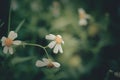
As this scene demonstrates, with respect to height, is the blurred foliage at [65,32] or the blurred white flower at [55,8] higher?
the blurred white flower at [55,8]

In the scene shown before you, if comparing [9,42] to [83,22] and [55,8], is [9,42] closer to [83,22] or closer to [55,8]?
[83,22]

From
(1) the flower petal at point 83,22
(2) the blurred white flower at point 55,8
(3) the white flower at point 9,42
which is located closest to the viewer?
(3) the white flower at point 9,42

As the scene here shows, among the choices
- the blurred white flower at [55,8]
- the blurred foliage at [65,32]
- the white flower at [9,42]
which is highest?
the blurred white flower at [55,8]

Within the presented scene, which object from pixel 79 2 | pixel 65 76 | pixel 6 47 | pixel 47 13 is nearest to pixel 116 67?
pixel 65 76

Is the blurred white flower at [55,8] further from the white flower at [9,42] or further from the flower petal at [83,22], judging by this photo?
the white flower at [9,42]

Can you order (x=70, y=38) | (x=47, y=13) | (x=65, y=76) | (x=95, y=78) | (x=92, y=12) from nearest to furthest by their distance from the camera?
(x=65, y=76) < (x=95, y=78) < (x=70, y=38) < (x=47, y=13) < (x=92, y=12)

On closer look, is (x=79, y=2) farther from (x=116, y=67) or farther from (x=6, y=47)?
(x=6, y=47)

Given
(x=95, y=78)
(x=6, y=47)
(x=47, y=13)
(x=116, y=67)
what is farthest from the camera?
(x=47, y=13)

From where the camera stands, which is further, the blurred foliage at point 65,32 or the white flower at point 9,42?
the blurred foliage at point 65,32

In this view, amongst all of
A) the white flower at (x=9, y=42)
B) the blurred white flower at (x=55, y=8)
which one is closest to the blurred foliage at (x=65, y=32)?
the blurred white flower at (x=55, y=8)
